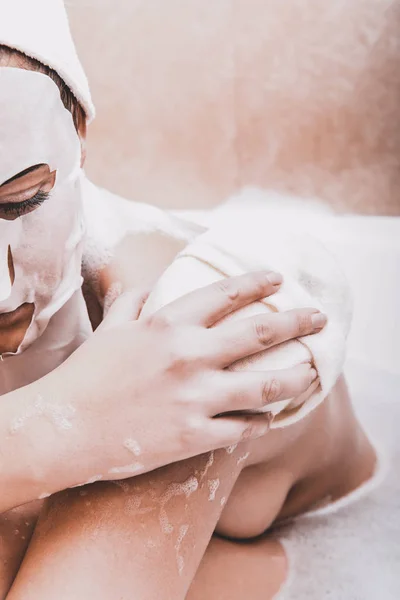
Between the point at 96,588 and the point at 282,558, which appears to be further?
the point at 282,558

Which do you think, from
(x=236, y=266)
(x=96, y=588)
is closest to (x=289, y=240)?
(x=236, y=266)

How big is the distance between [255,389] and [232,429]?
4 centimetres

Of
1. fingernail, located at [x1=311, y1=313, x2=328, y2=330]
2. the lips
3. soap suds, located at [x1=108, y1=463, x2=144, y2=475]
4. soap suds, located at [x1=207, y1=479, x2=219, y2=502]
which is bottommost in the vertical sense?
soap suds, located at [x1=207, y1=479, x2=219, y2=502]

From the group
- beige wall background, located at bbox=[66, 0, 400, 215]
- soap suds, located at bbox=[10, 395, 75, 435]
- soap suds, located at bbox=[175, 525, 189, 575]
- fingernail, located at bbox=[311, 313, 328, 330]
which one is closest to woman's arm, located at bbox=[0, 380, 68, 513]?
soap suds, located at bbox=[10, 395, 75, 435]

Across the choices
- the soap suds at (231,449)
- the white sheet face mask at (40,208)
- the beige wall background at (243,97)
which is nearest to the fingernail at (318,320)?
the soap suds at (231,449)

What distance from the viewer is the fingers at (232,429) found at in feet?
1.69

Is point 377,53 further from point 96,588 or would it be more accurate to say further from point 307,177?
point 96,588

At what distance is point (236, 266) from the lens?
0.58 m

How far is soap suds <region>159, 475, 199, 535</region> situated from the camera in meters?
0.56

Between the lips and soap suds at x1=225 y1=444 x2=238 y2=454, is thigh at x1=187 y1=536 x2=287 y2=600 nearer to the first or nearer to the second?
soap suds at x1=225 y1=444 x2=238 y2=454

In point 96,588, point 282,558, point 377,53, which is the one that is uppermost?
point 377,53

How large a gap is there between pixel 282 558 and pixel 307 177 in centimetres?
107

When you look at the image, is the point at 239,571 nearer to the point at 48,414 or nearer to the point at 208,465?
the point at 208,465

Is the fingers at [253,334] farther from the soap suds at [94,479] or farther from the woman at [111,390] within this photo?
the soap suds at [94,479]
